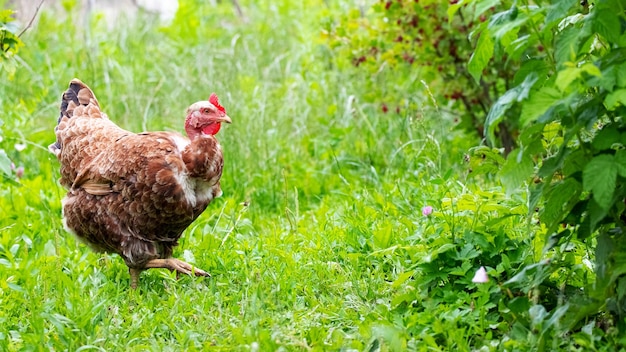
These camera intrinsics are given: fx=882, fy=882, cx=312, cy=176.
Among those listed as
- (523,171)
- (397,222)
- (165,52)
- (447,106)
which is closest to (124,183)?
(397,222)

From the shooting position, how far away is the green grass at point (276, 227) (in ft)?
11.5

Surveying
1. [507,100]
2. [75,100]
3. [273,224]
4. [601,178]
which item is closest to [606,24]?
[507,100]

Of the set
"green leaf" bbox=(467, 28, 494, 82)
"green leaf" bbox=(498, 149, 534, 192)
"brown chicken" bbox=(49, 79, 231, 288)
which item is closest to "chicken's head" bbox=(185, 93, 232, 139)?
"brown chicken" bbox=(49, 79, 231, 288)

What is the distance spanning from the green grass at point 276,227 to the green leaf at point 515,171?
0.32 m

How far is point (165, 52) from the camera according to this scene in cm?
865

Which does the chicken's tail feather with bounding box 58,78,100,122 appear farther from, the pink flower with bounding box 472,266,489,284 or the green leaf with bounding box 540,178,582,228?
the green leaf with bounding box 540,178,582,228

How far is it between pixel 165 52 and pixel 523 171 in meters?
6.17

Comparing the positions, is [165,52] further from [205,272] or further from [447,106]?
[205,272]

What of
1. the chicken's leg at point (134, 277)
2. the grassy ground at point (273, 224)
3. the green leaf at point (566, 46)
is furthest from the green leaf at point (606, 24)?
the chicken's leg at point (134, 277)

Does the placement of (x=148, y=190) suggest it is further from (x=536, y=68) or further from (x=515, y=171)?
(x=536, y=68)

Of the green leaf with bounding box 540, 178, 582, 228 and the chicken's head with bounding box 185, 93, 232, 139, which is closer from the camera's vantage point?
the green leaf with bounding box 540, 178, 582, 228

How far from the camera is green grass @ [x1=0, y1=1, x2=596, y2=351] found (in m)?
3.51

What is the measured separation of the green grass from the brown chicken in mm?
179

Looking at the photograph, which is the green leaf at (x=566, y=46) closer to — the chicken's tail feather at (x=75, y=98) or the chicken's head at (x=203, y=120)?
the chicken's head at (x=203, y=120)
